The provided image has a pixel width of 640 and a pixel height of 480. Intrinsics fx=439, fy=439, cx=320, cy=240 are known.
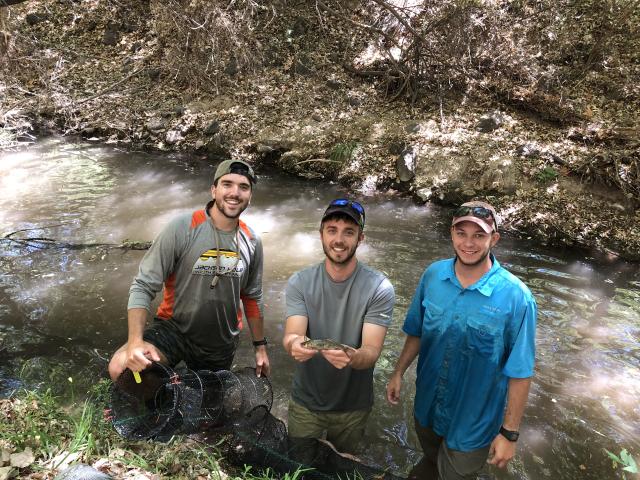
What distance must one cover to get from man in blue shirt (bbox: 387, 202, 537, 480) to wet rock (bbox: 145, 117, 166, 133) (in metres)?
12.3

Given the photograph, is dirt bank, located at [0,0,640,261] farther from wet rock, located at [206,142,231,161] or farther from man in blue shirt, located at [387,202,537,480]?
man in blue shirt, located at [387,202,537,480]

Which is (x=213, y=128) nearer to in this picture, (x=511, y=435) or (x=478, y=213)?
(x=478, y=213)

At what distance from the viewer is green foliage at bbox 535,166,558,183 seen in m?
9.93

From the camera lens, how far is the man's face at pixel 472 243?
10.00 ft

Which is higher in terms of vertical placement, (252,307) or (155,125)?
(155,125)

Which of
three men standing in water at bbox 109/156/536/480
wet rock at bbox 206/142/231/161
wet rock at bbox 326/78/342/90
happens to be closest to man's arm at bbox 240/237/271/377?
three men standing in water at bbox 109/156/536/480

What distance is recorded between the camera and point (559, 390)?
18.1 ft

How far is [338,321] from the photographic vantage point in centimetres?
319

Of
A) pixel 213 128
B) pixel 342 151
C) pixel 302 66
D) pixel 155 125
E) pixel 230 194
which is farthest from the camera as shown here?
pixel 302 66

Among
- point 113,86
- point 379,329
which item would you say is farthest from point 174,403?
point 113,86

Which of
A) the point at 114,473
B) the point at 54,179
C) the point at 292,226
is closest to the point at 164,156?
the point at 54,179

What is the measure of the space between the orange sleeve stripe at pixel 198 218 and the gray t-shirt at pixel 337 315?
112cm

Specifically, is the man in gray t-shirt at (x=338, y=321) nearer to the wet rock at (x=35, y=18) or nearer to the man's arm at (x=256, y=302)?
the man's arm at (x=256, y=302)

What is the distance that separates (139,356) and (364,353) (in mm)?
1624
